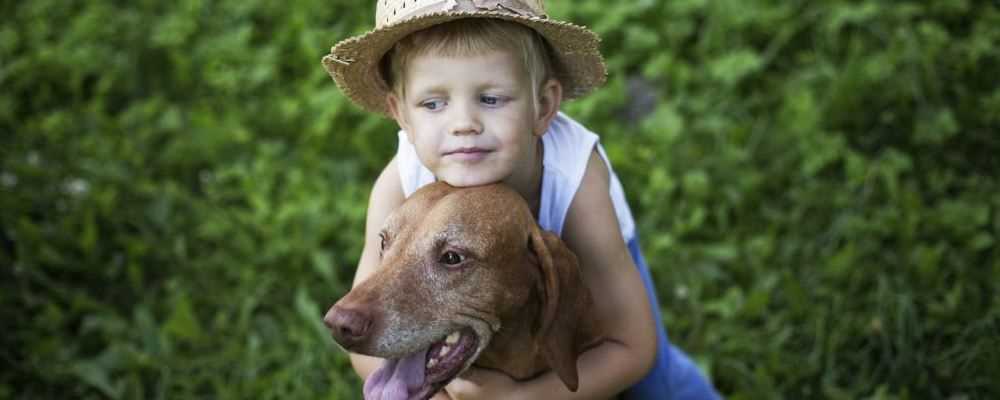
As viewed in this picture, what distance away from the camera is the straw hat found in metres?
2.48

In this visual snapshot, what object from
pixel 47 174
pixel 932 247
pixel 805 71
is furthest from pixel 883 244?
pixel 47 174

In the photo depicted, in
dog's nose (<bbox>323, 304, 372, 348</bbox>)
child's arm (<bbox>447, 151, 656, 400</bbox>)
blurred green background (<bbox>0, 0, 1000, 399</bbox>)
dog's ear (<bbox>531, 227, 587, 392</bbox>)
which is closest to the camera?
dog's nose (<bbox>323, 304, 372, 348</bbox>)

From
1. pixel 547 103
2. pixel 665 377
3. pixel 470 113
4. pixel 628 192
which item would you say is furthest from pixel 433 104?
pixel 628 192

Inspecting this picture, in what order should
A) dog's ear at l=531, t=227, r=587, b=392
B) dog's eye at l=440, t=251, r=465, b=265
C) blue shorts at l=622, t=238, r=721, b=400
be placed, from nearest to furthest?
dog's eye at l=440, t=251, r=465, b=265, dog's ear at l=531, t=227, r=587, b=392, blue shorts at l=622, t=238, r=721, b=400

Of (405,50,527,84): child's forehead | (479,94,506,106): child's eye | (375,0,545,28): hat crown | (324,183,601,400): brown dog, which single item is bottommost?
(324,183,601,400): brown dog

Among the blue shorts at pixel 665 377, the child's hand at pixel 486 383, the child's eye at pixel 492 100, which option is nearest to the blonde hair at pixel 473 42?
the child's eye at pixel 492 100

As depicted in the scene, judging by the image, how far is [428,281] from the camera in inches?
95.3

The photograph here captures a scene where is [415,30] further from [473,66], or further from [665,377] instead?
[665,377]

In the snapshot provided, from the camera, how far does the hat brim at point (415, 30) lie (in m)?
2.51

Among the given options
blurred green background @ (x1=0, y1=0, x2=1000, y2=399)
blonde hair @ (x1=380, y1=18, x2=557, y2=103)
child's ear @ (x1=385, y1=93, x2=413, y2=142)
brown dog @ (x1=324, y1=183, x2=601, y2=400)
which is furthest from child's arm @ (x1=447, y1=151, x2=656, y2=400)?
blurred green background @ (x1=0, y1=0, x2=1000, y2=399)

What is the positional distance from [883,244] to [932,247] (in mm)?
214

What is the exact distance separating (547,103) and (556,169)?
229 mm

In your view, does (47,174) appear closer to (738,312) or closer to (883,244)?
(738,312)

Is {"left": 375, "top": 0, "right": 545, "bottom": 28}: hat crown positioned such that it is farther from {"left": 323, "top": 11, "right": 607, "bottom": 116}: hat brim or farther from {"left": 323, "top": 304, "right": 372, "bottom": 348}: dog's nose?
{"left": 323, "top": 304, "right": 372, "bottom": 348}: dog's nose
